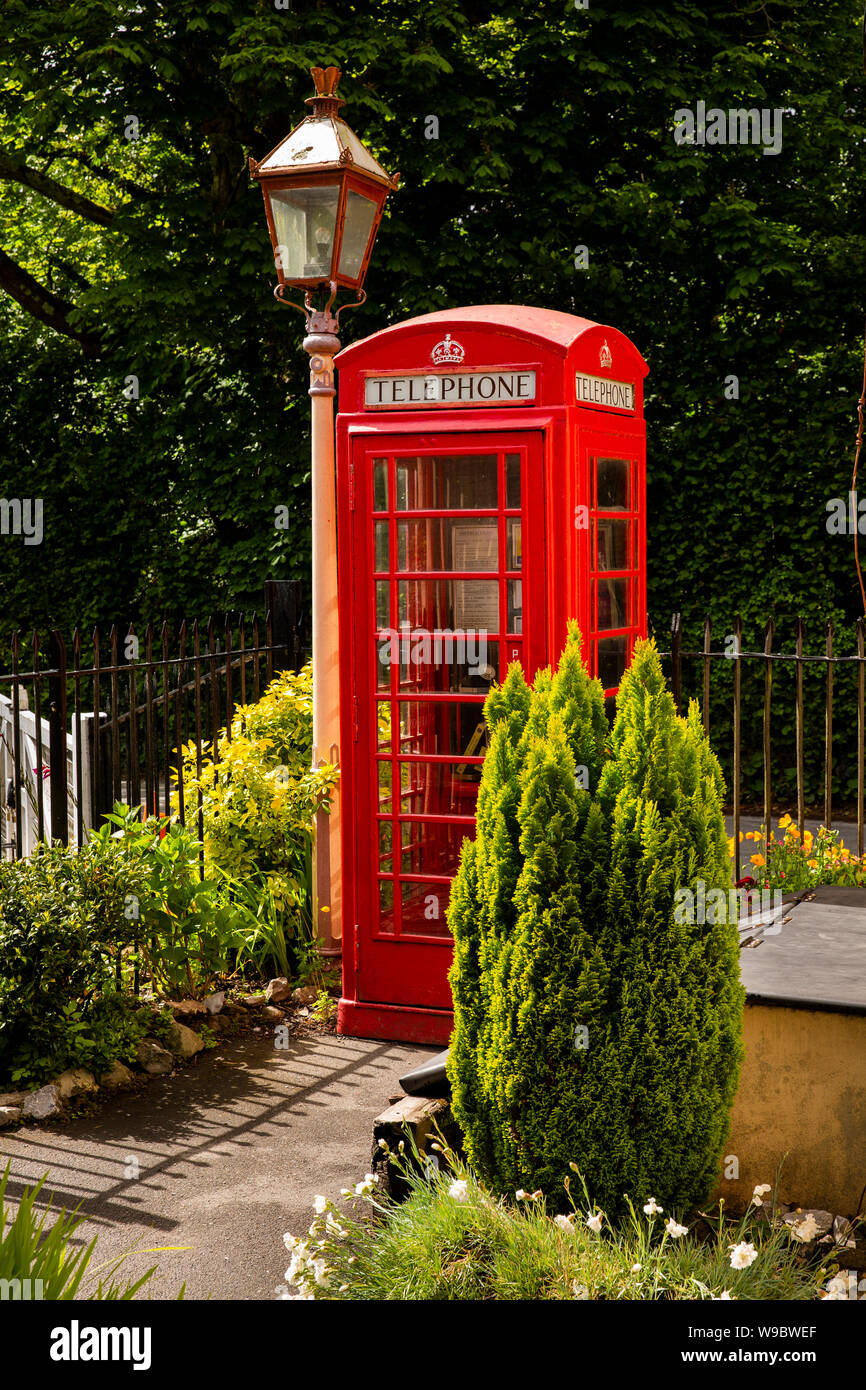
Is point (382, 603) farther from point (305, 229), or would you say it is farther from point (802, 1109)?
point (802, 1109)

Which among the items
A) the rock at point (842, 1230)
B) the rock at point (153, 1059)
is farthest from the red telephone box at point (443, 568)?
the rock at point (842, 1230)

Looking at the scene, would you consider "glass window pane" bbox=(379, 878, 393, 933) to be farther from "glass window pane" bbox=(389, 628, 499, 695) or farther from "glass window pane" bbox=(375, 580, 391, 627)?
"glass window pane" bbox=(375, 580, 391, 627)

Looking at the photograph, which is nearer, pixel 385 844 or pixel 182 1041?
pixel 182 1041

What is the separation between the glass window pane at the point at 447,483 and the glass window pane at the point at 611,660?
0.83 metres

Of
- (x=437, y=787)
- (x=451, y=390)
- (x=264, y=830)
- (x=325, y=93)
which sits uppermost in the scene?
(x=325, y=93)

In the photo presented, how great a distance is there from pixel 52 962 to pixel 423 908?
5.26ft

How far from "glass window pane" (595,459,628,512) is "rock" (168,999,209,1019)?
2761mm

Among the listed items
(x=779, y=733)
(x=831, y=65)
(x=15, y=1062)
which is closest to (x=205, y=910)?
(x=15, y=1062)

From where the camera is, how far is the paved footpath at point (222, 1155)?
3846mm

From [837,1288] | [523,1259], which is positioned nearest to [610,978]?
[523,1259]

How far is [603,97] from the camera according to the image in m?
10.9

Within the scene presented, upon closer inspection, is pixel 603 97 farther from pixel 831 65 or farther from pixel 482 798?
pixel 482 798

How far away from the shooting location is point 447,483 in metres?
5.54

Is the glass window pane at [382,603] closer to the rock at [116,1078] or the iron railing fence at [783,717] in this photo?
the rock at [116,1078]
